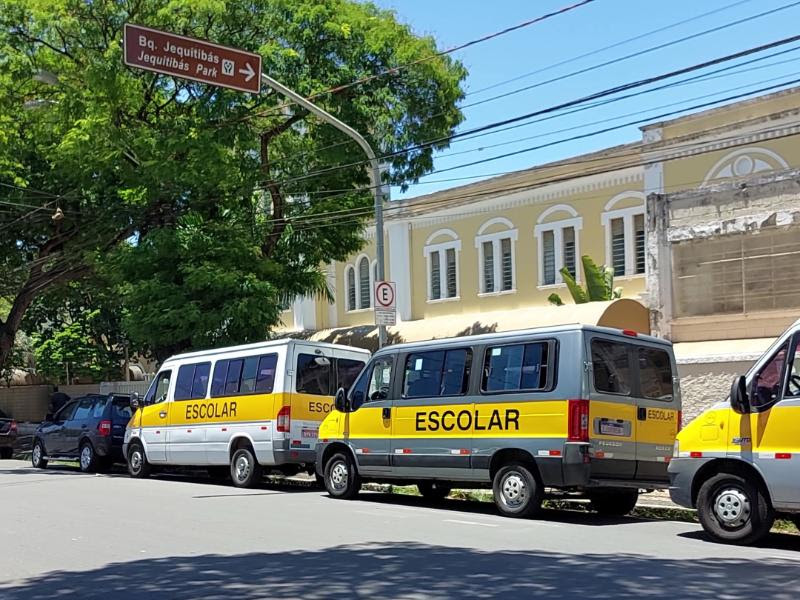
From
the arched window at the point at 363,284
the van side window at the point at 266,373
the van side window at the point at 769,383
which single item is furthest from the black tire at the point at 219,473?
the arched window at the point at 363,284

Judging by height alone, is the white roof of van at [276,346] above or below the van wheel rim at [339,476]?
above

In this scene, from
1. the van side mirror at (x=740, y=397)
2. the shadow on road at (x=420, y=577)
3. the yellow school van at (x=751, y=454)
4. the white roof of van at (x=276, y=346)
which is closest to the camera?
the shadow on road at (x=420, y=577)

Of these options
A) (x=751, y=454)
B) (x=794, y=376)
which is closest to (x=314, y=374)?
(x=751, y=454)

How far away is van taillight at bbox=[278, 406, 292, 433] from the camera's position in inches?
659

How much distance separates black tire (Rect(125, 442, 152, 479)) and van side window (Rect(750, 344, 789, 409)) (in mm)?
13414

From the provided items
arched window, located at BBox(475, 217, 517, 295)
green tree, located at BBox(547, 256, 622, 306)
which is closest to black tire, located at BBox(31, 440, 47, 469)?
arched window, located at BBox(475, 217, 517, 295)

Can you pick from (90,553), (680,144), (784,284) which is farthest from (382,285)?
(680,144)

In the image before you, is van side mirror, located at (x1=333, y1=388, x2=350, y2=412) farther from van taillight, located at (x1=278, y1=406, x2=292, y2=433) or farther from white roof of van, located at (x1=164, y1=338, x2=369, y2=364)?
white roof of van, located at (x1=164, y1=338, x2=369, y2=364)

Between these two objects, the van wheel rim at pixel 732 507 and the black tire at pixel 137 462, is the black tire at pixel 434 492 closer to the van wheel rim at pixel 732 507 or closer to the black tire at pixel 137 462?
the van wheel rim at pixel 732 507

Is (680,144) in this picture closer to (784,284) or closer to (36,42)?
(784,284)

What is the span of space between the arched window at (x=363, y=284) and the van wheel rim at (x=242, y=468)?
15.8m

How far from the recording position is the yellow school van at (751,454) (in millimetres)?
9836

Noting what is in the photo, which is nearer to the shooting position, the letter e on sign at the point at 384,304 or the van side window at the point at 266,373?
the van side window at the point at 266,373

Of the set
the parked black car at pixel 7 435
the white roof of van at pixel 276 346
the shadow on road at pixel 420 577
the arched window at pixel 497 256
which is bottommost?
the shadow on road at pixel 420 577
